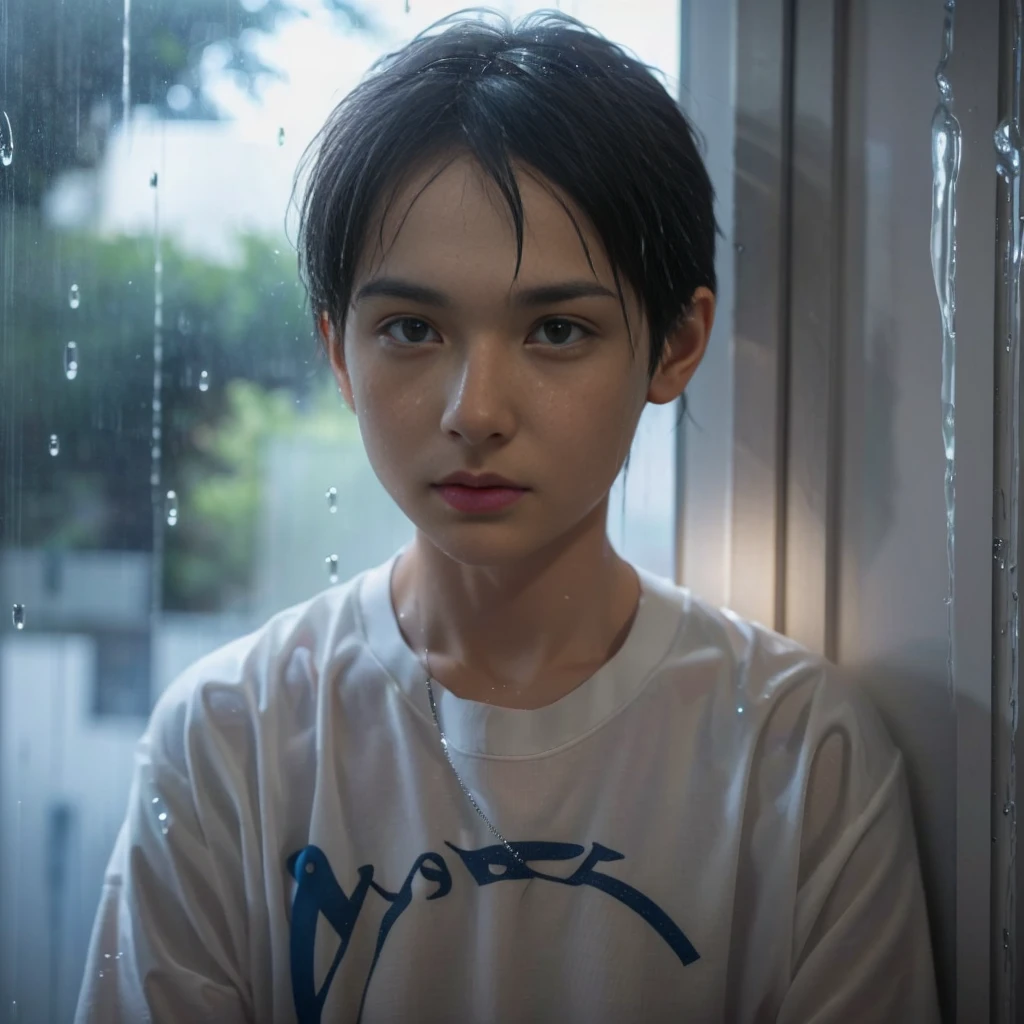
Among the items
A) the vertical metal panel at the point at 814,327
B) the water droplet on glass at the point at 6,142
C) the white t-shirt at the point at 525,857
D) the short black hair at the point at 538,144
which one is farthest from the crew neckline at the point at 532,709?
the water droplet on glass at the point at 6,142

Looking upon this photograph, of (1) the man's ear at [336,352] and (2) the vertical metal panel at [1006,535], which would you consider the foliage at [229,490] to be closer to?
(1) the man's ear at [336,352]

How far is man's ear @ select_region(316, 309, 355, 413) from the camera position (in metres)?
0.91

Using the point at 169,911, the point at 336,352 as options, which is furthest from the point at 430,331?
the point at 169,911

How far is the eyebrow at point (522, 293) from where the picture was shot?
772 millimetres

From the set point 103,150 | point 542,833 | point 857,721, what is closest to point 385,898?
point 542,833

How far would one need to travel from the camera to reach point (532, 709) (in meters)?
0.90

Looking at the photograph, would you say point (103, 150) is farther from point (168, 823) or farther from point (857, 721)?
point (857, 721)

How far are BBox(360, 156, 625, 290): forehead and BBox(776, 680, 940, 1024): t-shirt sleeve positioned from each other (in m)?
0.43

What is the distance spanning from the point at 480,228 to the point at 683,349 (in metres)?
0.22

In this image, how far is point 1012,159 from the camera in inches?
31.0

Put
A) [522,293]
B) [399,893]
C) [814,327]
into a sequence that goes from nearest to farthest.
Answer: [522,293]
[399,893]
[814,327]

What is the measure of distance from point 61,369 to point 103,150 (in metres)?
0.19

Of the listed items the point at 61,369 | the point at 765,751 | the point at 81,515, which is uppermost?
the point at 61,369

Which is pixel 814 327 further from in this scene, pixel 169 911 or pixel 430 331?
pixel 169 911
